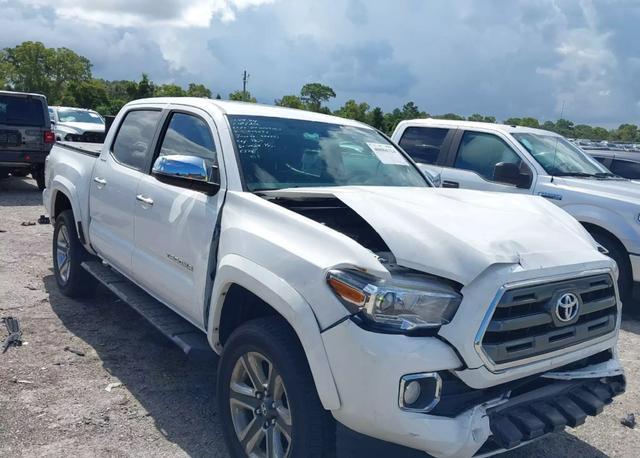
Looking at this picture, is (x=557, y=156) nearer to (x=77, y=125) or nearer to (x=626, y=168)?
(x=626, y=168)

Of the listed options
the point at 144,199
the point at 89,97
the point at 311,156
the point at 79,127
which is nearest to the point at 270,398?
the point at 311,156

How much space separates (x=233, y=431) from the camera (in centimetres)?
315

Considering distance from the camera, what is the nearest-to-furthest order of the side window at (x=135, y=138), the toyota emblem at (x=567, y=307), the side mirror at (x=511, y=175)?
the toyota emblem at (x=567, y=307)
the side window at (x=135, y=138)
the side mirror at (x=511, y=175)

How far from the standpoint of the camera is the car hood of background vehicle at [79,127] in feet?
54.3

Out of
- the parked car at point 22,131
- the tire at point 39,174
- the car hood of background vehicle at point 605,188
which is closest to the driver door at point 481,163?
the car hood of background vehicle at point 605,188

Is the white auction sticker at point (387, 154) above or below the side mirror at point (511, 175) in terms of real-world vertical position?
above

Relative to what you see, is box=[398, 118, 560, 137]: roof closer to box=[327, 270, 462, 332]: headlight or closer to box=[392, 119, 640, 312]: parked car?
box=[392, 119, 640, 312]: parked car

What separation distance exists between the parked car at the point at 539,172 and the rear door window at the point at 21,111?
7.97 meters

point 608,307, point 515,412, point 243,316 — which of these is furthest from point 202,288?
point 608,307

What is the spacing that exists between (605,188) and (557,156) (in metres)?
0.92

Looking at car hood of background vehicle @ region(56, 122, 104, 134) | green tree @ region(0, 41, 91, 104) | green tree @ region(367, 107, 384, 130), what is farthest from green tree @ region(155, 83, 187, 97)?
car hood of background vehicle @ region(56, 122, 104, 134)

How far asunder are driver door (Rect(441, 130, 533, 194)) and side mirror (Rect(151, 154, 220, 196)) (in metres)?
4.54

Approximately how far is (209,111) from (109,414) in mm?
2029

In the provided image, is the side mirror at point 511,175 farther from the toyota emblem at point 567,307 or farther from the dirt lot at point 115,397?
the toyota emblem at point 567,307
